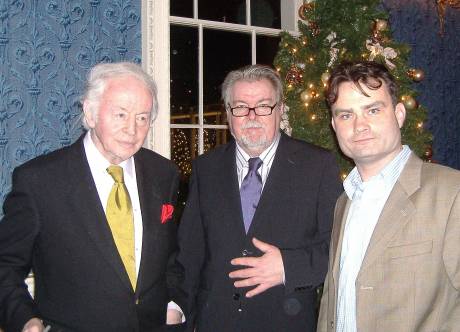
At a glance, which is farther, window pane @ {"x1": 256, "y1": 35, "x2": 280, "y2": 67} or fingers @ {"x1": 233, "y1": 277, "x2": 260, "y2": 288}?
window pane @ {"x1": 256, "y1": 35, "x2": 280, "y2": 67}

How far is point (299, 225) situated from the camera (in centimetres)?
206

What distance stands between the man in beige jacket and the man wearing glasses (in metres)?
0.22

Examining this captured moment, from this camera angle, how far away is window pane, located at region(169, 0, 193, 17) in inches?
175

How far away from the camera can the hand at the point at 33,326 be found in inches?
61.8

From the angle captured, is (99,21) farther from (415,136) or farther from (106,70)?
(415,136)

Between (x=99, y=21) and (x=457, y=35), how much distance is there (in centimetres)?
456

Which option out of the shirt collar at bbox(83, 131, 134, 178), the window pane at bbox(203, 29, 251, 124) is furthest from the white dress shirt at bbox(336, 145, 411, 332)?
the window pane at bbox(203, 29, 251, 124)

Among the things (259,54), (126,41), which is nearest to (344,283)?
(126,41)

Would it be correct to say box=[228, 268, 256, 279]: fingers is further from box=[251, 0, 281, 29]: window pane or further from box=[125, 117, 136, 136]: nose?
box=[251, 0, 281, 29]: window pane

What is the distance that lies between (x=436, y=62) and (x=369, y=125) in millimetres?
4594

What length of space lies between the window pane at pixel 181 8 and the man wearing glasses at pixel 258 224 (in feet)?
8.11

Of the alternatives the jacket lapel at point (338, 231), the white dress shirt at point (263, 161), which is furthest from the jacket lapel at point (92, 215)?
the jacket lapel at point (338, 231)

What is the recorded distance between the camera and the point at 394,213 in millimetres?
1579

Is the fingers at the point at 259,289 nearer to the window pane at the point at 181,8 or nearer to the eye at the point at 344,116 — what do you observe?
the eye at the point at 344,116
